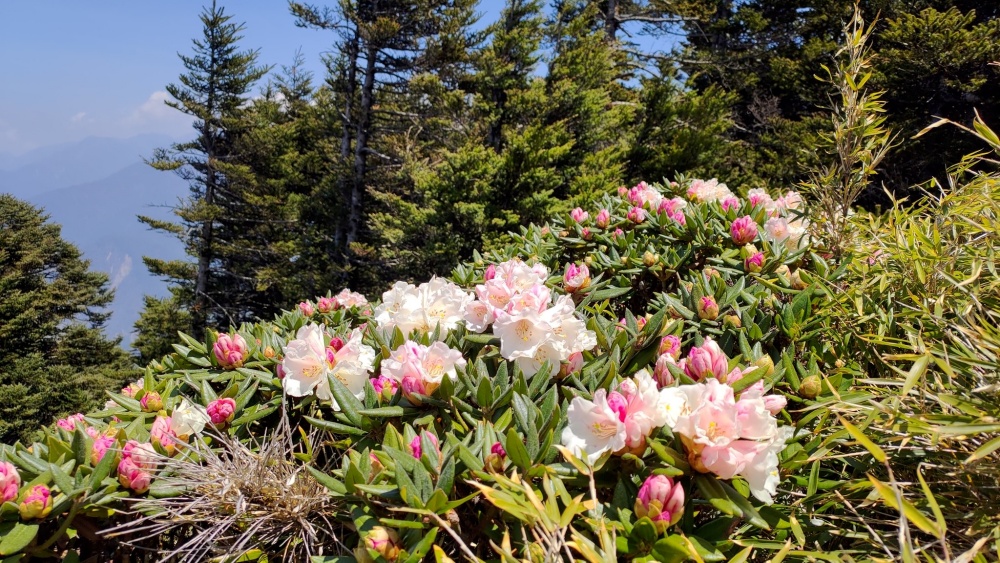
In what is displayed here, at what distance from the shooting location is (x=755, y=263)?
5.04 feet

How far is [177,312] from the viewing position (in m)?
14.3

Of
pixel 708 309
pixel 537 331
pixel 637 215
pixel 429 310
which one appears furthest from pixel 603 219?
pixel 537 331

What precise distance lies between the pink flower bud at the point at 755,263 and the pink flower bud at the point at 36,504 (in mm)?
1716

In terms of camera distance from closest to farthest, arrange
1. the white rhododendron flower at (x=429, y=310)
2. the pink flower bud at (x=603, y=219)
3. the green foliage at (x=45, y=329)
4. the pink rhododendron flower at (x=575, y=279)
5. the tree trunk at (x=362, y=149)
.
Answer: the white rhododendron flower at (x=429, y=310), the pink rhododendron flower at (x=575, y=279), the pink flower bud at (x=603, y=219), the green foliage at (x=45, y=329), the tree trunk at (x=362, y=149)

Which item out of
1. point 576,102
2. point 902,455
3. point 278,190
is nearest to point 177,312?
point 278,190

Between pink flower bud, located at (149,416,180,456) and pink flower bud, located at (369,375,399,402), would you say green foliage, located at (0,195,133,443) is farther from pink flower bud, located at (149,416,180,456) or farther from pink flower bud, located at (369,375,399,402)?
pink flower bud, located at (369,375,399,402)

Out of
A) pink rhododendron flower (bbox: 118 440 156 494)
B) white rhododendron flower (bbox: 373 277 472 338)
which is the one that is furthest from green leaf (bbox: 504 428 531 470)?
pink rhododendron flower (bbox: 118 440 156 494)

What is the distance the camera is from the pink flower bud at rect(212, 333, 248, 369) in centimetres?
126

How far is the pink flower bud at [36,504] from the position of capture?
30.3 inches

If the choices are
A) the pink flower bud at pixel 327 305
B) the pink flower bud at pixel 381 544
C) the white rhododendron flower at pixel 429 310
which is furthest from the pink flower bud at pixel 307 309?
the pink flower bud at pixel 381 544

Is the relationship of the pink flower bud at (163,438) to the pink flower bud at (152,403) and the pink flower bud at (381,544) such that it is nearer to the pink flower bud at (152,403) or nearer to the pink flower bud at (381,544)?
the pink flower bud at (152,403)

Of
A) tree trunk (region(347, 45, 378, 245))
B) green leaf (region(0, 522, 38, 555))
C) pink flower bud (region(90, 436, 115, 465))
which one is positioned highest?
pink flower bud (region(90, 436, 115, 465))

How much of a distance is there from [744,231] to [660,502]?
132cm

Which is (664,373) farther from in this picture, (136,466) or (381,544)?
(136,466)
